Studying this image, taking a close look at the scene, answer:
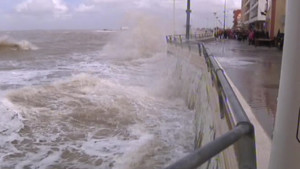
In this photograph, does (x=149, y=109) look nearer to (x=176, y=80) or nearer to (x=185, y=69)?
(x=185, y=69)

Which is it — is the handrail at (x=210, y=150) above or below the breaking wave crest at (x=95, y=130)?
above

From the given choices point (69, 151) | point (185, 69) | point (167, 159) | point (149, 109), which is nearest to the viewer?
point (167, 159)

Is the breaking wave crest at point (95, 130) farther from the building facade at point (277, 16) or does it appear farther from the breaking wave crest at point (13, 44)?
the breaking wave crest at point (13, 44)

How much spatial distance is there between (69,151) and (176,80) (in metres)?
8.14

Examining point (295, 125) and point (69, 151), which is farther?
point (69, 151)

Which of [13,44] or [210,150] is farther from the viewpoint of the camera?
[13,44]

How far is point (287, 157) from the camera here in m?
1.93

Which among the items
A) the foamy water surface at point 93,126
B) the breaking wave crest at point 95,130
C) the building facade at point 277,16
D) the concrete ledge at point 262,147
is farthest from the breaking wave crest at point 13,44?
the concrete ledge at point 262,147

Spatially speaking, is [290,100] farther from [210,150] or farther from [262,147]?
[262,147]

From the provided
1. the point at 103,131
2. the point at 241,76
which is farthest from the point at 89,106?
the point at 241,76

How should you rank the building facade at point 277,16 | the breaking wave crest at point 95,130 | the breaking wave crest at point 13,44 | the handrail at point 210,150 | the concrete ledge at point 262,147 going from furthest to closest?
the breaking wave crest at point 13,44
the building facade at point 277,16
the breaking wave crest at point 95,130
the concrete ledge at point 262,147
the handrail at point 210,150

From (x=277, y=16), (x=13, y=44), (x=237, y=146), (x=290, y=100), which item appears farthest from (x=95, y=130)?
(x=13, y=44)

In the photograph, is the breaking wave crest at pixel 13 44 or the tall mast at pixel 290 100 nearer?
the tall mast at pixel 290 100

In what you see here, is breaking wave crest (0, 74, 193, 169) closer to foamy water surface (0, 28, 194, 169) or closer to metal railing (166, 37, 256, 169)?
foamy water surface (0, 28, 194, 169)
